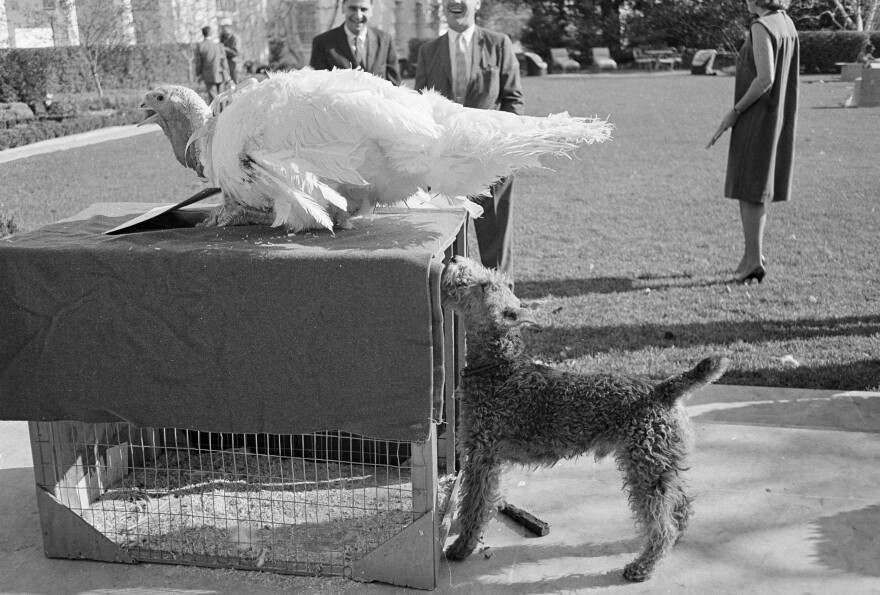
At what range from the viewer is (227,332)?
8.77 ft

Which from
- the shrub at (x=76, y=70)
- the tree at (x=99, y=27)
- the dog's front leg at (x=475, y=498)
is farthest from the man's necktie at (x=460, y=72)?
the tree at (x=99, y=27)

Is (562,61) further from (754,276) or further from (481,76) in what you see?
(481,76)

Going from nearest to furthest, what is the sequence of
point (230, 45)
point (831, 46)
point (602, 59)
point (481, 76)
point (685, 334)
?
point (685, 334), point (481, 76), point (230, 45), point (831, 46), point (602, 59)

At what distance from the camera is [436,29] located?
28312 mm

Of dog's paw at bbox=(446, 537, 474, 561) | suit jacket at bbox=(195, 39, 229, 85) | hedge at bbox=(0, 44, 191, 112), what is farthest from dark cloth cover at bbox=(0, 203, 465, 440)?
suit jacket at bbox=(195, 39, 229, 85)

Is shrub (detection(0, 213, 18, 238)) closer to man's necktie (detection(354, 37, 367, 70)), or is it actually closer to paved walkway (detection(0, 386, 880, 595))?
paved walkway (detection(0, 386, 880, 595))

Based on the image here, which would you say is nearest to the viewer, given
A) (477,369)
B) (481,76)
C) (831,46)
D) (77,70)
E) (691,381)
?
(691,381)

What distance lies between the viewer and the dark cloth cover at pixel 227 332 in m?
2.58

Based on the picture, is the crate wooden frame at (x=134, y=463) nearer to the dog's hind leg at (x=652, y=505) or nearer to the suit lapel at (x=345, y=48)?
the dog's hind leg at (x=652, y=505)

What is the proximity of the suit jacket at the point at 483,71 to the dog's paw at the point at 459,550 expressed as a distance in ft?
11.0

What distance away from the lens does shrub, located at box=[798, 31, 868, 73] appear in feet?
81.7

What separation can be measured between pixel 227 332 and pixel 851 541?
232 cm

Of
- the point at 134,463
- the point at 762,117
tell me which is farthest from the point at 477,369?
the point at 762,117

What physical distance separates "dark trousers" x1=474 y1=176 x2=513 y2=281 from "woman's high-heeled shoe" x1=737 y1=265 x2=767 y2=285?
193 cm
